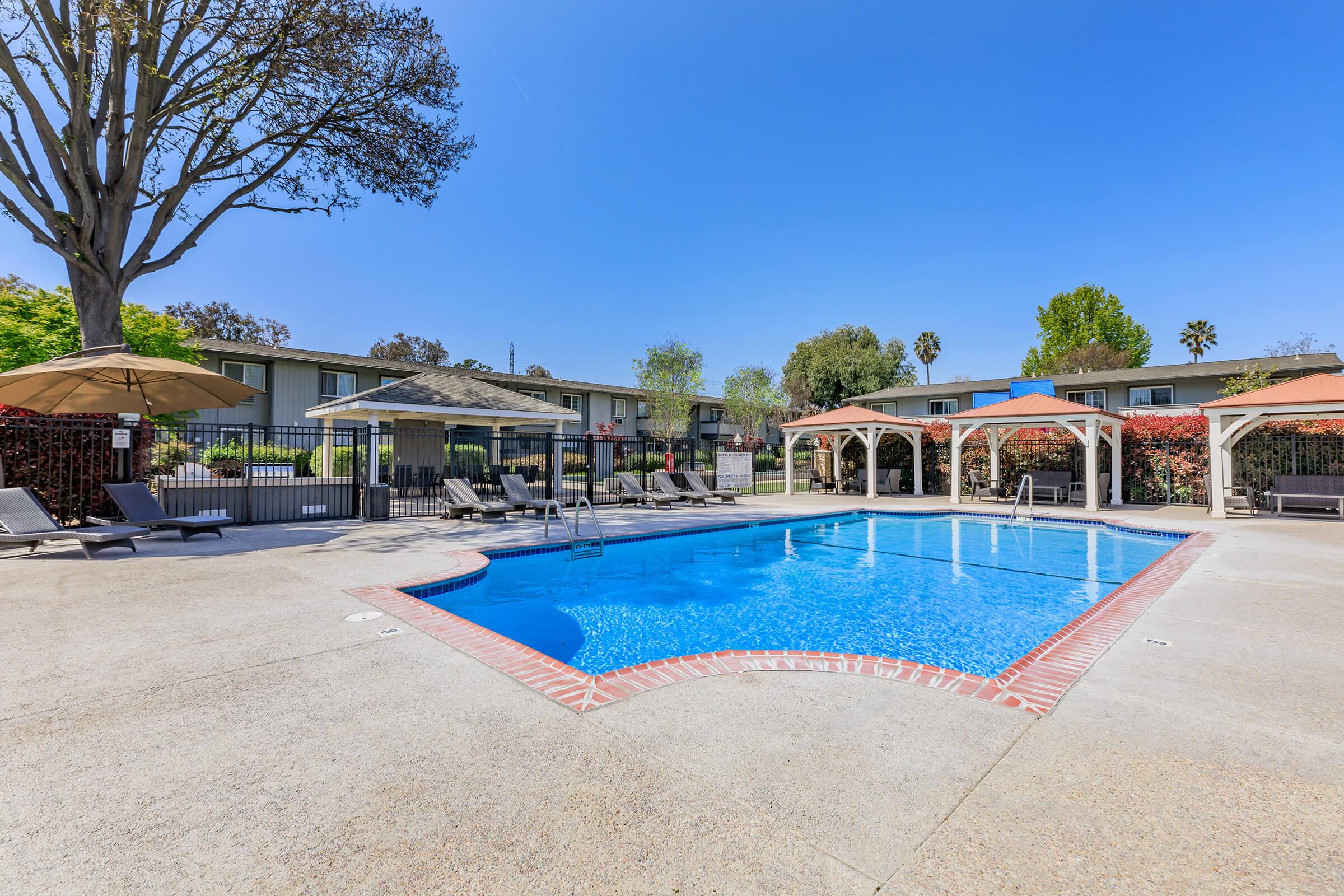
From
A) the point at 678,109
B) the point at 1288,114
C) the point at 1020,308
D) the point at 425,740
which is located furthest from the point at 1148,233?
the point at 425,740

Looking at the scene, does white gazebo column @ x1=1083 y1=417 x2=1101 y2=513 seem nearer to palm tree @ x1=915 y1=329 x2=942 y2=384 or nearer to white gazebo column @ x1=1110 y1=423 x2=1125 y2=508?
white gazebo column @ x1=1110 y1=423 x2=1125 y2=508

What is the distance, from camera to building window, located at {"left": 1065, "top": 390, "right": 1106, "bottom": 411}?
31.6m

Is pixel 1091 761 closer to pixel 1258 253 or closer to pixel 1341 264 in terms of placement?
pixel 1258 253

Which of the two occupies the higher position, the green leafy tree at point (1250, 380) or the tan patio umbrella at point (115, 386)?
the green leafy tree at point (1250, 380)

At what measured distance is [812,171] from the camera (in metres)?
21.0

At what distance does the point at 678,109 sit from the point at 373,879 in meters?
21.7

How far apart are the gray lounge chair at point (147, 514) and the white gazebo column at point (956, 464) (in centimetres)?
1831

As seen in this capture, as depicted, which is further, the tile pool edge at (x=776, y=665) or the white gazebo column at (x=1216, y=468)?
the white gazebo column at (x=1216, y=468)

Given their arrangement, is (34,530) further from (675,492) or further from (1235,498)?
(1235,498)

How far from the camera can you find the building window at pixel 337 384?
26.3 m

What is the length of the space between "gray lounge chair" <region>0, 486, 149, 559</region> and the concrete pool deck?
396 cm

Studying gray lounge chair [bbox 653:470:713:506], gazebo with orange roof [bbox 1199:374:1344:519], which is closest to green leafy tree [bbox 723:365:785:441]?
gray lounge chair [bbox 653:470:713:506]

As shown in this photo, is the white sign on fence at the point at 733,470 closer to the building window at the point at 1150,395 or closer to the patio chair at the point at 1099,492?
the patio chair at the point at 1099,492

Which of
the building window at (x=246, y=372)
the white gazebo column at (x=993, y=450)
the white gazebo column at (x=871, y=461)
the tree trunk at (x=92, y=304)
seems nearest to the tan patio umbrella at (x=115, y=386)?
the tree trunk at (x=92, y=304)
